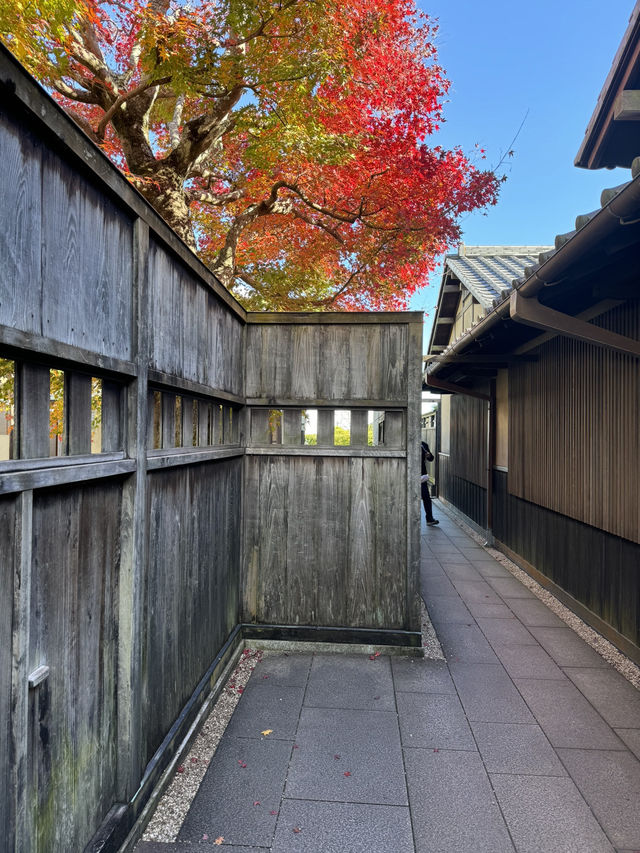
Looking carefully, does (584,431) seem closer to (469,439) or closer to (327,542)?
(327,542)

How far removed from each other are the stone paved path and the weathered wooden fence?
1.14 ft

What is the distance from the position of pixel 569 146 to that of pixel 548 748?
606cm

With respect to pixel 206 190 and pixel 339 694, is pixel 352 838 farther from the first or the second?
pixel 206 190

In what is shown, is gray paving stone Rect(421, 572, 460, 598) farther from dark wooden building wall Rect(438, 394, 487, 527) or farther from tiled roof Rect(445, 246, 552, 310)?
tiled roof Rect(445, 246, 552, 310)

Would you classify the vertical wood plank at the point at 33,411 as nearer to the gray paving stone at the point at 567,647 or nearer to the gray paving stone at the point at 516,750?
the gray paving stone at the point at 516,750

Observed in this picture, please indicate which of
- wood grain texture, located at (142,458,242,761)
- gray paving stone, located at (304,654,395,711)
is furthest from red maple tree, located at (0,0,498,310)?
gray paving stone, located at (304,654,395,711)

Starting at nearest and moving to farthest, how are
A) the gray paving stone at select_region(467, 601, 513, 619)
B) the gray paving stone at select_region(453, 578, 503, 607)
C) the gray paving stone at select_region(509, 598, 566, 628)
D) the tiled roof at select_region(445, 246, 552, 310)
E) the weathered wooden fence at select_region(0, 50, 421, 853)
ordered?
the weathered wooden fence at select_region(0, 50, 421, 853), the gray paving stone at select_region(509, 598, 566, 628), the gray paving stone at select_region(467, 601, 513, 619), the gray paving stone at select_region(453, 578, 503, 607), the tiled roof at select_region(445, 246, 552, 310)

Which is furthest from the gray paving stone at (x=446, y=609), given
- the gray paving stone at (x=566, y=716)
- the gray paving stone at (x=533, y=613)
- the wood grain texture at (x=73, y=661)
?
the wood grain texture at (x=73, y=661)

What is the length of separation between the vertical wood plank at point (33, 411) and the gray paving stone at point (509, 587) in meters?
5.26

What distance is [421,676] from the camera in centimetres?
346

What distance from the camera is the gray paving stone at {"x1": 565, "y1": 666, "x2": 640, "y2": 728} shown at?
293 cm

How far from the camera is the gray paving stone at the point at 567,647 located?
370 cm

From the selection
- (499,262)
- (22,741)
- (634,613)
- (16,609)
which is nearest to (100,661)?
(22,741)

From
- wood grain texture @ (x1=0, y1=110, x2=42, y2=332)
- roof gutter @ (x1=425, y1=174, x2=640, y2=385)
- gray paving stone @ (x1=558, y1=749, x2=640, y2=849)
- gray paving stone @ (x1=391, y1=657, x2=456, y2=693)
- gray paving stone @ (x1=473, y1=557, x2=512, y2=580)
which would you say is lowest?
gray paving stone @ (x1=473, y1=557, x2=512, y2=580)
